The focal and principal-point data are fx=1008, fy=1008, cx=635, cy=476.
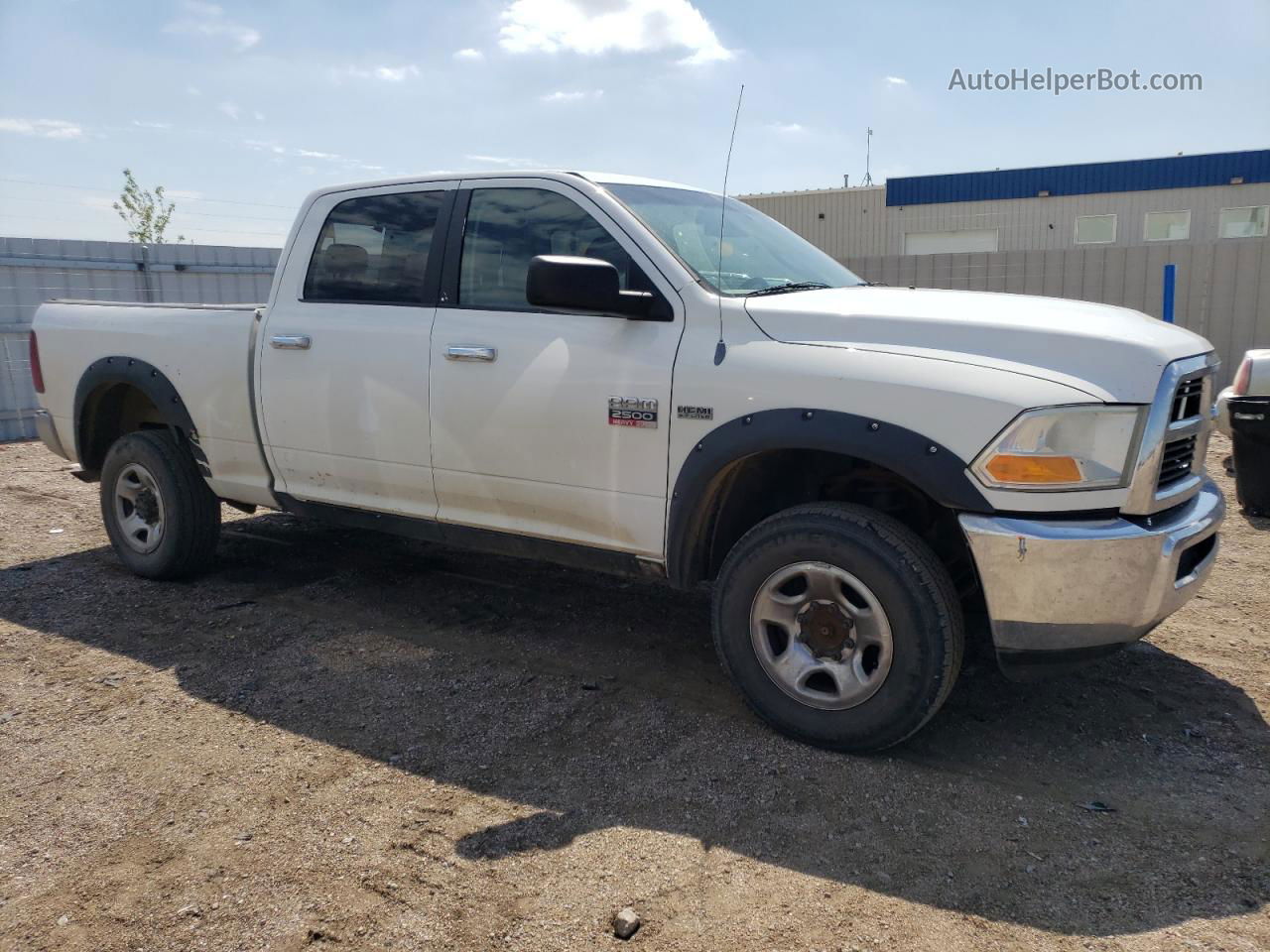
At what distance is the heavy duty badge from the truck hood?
51 cm

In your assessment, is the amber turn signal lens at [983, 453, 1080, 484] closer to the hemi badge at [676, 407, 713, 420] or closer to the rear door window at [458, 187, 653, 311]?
the hemi badge at [676, 407, 713, 420]

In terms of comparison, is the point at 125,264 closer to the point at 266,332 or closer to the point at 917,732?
the point at 266,332

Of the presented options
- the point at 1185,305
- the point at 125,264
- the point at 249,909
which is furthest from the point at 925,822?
the point at 125,264

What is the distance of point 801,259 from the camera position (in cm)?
451

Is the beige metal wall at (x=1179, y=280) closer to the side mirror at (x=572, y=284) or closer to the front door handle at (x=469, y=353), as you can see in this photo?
the front door handle at (x=469, y=353)

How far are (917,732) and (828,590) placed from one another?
0.72 m

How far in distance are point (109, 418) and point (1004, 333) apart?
5.03 metres

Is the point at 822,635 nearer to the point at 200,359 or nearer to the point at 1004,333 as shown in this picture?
the point at 1004,333

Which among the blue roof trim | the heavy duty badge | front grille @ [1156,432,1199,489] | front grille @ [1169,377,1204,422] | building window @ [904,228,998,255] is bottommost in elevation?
front grille @ [1156,432,1199,489]

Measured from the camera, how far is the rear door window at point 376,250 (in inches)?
176

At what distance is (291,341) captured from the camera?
15.5 ft

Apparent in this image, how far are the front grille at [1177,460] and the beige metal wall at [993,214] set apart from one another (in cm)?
2322

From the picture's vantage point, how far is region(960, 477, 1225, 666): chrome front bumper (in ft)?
9.95

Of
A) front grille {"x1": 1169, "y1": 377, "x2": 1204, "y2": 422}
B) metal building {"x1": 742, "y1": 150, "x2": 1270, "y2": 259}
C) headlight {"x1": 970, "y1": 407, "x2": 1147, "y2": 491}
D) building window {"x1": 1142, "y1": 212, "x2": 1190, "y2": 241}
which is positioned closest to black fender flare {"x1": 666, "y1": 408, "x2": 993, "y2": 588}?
headlight {"x1": 970, "y1": 407, "x2": 1147, "y2": 491}
